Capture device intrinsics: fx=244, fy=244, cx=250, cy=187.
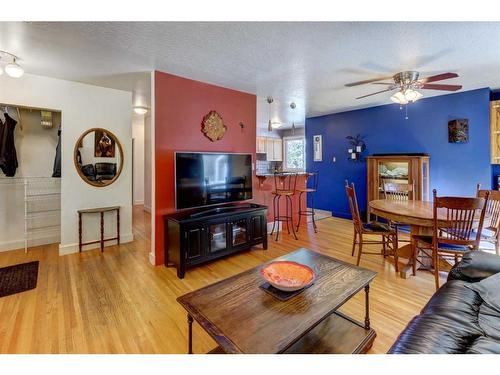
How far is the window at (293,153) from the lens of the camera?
8234 millimetres

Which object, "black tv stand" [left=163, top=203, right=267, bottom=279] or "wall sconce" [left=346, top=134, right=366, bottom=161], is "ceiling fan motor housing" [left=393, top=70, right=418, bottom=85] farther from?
"black tv stand" [left=163, top=203, right=267, bottom=279]

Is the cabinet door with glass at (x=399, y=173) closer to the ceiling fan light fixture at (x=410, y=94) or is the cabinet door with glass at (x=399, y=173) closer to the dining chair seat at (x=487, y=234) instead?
the dining chair seat at (x=487, y=234)

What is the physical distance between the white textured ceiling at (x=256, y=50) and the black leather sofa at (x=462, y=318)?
6.43 feet

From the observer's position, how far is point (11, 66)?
7.64ft

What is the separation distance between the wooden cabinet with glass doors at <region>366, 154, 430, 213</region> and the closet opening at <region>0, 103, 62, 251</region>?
5.27m

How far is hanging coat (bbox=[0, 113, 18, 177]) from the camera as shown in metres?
3.26

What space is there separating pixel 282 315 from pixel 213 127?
2.78 metres

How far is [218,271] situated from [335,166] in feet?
13.1

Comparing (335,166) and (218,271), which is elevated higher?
(335,166)

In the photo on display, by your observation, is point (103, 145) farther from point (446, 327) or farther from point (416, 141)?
point (416, 141)

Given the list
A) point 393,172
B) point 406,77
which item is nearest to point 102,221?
point 406,77
